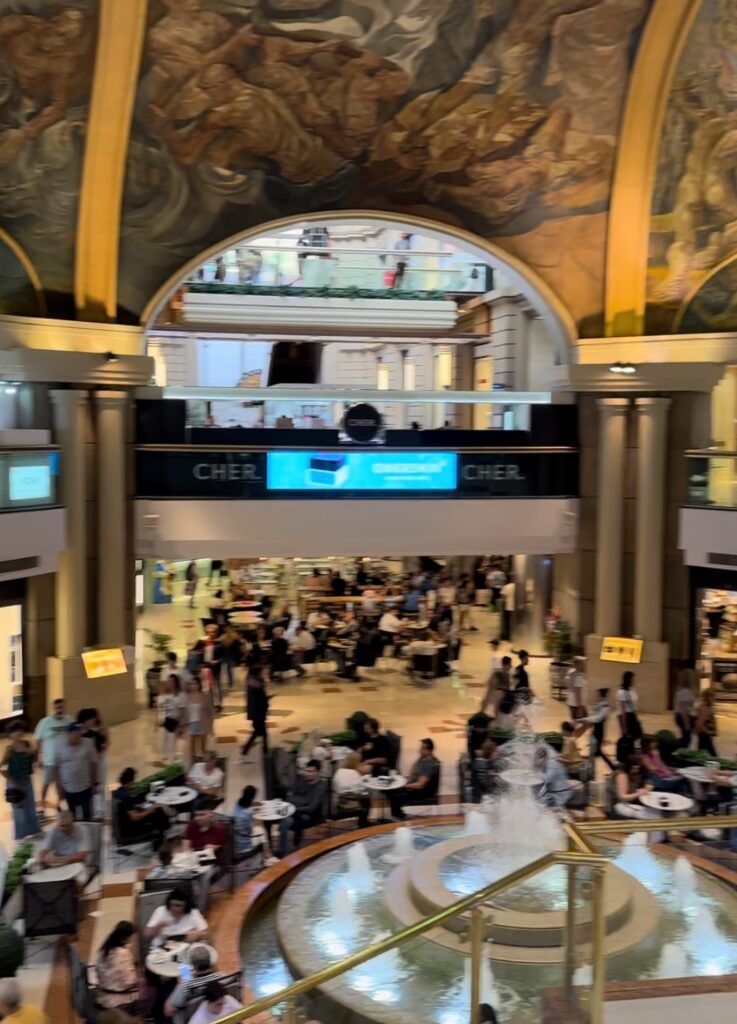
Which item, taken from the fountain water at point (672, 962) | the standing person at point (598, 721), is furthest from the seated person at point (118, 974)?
the standing person at point (598, 721)

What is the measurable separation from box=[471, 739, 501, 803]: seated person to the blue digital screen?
5.40 metres

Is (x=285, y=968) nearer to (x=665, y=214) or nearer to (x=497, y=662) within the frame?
(x=497, y=662)

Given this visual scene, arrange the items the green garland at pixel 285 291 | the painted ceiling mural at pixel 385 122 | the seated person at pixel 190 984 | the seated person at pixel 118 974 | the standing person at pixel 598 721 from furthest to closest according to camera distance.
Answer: the green garland at pixel 285 291 → the painted ceiling mural at pixel 385 122 → the standing person at pixel 598 721 → the seated person at pixel 118 974 → the seated person at pixel 190 984

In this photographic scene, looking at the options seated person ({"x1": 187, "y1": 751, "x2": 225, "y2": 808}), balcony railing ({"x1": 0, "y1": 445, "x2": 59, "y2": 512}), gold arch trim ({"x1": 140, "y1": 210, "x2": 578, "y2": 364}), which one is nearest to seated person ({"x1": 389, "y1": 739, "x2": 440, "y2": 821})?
seated person ({"x1": 187, "y1": 751, "x2": 225, "y2": 808})

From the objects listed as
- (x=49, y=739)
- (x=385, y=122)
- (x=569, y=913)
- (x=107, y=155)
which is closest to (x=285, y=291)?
(x=385, y=122)

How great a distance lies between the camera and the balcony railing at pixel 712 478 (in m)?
12.6

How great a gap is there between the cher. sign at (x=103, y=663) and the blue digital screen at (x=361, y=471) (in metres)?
3.16

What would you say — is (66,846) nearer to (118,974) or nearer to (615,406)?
(118,974)

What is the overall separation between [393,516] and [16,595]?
5358 millimetres

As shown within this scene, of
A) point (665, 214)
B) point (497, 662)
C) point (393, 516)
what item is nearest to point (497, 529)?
point (393, 516)

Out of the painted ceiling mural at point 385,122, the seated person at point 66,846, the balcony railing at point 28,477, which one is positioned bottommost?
the seated person at point 66,846

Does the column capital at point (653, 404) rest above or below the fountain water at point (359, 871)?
above

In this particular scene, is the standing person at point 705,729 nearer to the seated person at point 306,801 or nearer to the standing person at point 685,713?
the standing person at point 685,713

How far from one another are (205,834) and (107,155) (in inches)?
334
